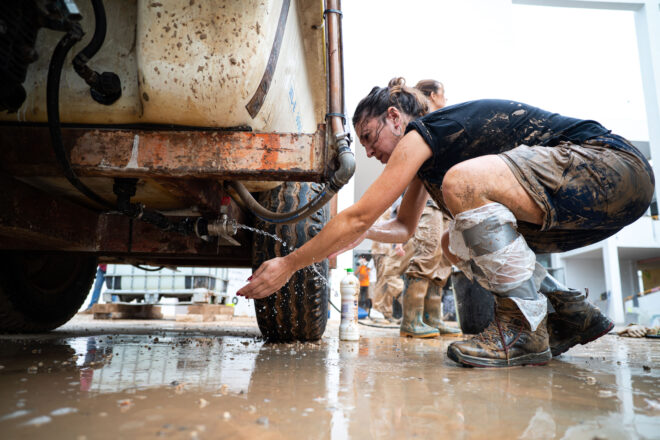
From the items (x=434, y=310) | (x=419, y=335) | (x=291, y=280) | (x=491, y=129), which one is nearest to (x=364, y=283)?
(x=434, y=310)

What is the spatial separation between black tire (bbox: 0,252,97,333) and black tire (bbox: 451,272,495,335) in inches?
107

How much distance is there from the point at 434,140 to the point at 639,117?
1397 centimetres

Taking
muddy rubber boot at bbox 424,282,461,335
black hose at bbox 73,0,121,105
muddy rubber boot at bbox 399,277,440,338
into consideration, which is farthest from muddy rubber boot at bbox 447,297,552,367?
muddy rubber boot at bbox 424,282,461,335

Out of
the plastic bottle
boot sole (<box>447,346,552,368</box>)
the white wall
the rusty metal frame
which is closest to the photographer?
the rusty metal frame

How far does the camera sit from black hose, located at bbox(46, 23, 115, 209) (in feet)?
2.99

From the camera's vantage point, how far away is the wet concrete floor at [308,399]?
2.13 feet

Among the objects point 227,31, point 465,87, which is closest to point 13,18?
point 227,31

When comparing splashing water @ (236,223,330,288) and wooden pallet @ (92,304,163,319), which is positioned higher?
splashing water @ (236,223,330,288)

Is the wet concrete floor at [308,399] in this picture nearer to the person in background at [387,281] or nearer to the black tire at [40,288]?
the black tire at [40,288]

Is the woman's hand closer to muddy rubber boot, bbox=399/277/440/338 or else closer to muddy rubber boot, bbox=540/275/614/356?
muddy rubber boot, bbox=540/275/614/356

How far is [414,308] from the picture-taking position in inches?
132

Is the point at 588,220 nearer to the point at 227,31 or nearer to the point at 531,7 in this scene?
the point at 227,31

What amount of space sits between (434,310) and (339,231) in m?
2.50

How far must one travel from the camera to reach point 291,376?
3.61ft
